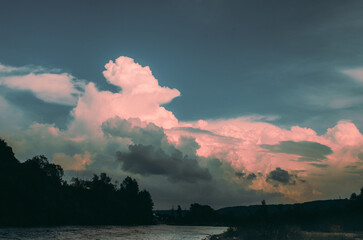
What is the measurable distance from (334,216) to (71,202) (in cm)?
13229

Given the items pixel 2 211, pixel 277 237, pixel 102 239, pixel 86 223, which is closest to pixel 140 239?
pixel 102 239

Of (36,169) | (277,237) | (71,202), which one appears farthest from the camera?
(71,202)

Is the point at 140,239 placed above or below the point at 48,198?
below

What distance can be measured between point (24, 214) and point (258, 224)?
3938 inches

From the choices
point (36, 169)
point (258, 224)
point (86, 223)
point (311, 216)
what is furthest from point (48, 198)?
point (311, 216)

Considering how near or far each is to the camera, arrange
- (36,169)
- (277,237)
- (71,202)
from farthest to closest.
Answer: (71,202), (36,169), (277,237)

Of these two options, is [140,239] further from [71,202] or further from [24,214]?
[71,202]

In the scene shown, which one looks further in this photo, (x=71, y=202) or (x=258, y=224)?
(x=71, y=202)

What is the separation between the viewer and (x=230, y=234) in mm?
100312

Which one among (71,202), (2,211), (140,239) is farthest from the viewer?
(71,202)

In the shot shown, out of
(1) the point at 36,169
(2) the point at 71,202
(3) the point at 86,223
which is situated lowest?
(3) the point at 86,223

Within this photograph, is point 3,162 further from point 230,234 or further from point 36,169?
point 230,234

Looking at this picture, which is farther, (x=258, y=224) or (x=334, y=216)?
(x=334, y=216)

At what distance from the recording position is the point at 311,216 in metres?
139
